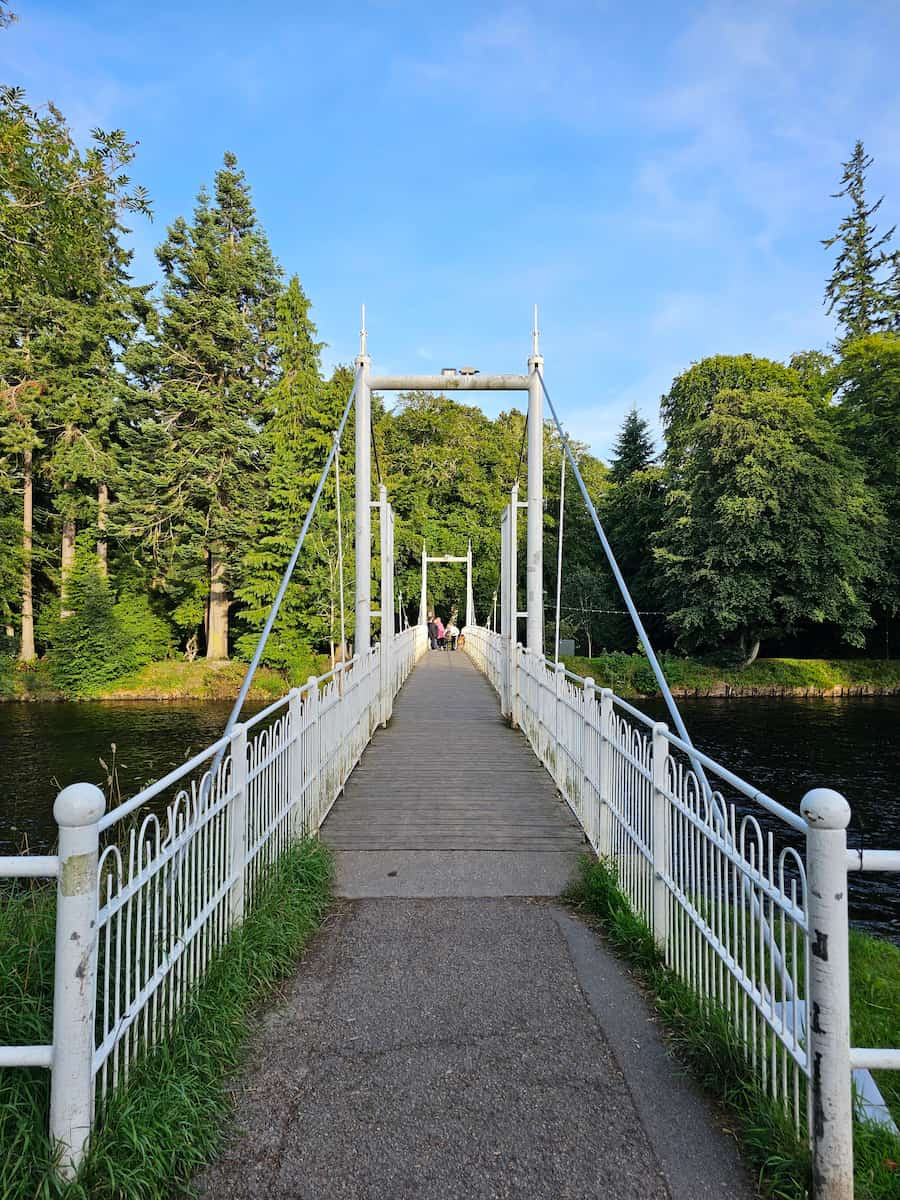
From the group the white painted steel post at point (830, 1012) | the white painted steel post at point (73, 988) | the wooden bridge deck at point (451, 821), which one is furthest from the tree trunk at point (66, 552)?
the white painted steel post at point (830, 1012)

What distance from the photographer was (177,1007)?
7.95 ft

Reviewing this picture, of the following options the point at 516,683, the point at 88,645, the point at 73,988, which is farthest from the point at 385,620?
the point at 88,645

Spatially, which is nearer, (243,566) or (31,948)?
(31,948)

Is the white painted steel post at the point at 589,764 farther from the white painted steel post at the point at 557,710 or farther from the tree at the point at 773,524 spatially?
the tree at the point at 773,524

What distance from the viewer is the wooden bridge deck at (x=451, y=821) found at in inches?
166

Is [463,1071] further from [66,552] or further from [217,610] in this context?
[66,552]

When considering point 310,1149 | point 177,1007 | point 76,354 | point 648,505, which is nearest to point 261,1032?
point 177,1007

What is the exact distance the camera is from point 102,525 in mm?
25688

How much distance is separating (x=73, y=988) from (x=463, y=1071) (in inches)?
49.2

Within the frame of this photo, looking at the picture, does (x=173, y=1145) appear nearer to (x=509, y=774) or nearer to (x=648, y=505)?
(x=509, y=774)

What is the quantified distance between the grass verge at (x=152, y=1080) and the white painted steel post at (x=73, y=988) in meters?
0.06

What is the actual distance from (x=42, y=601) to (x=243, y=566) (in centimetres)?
809

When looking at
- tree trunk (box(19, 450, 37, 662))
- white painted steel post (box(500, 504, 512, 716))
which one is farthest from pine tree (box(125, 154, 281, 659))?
white painted steel post (box(500, 504, 512, 716))

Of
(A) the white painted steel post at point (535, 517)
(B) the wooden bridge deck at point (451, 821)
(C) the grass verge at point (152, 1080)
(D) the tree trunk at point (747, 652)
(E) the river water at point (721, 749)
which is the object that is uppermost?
(A) the white painted steel post at point (535, 517)
